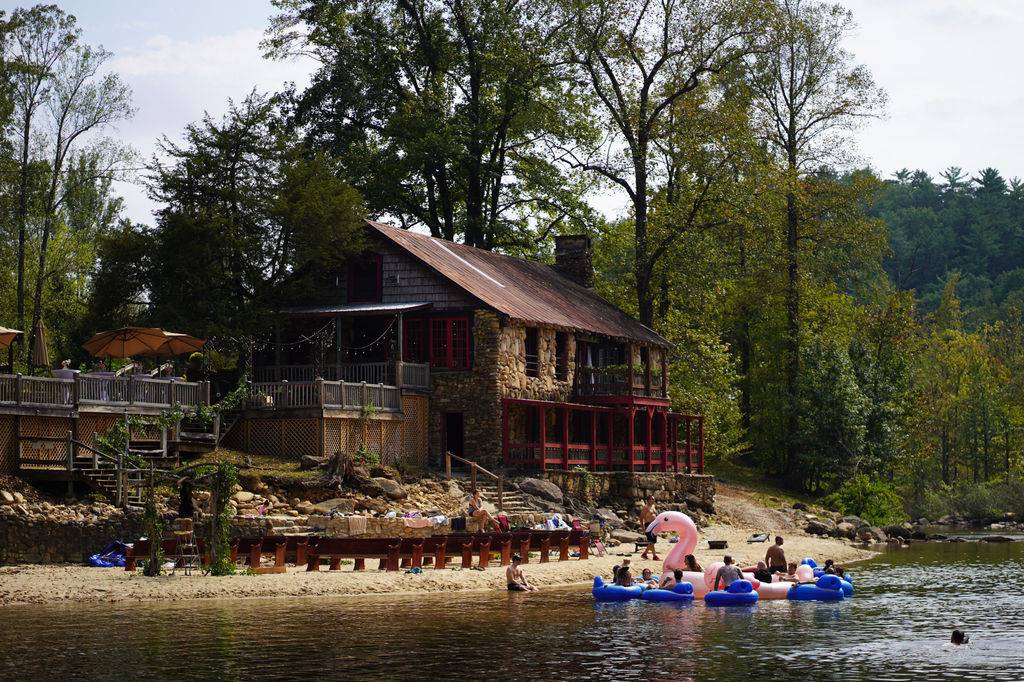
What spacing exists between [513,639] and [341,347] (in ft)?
80.4

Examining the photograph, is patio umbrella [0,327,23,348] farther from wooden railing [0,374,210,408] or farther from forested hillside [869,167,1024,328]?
forested hillside [869,167,1024,328]

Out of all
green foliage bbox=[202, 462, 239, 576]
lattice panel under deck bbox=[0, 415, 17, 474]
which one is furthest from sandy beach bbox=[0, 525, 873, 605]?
lattice panel under deck bbox=[0, 415, 17, 474]

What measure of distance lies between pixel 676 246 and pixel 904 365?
629 inches

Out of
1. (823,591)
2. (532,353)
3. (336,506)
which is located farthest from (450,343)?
(823,591)

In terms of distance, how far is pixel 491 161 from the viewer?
217ft

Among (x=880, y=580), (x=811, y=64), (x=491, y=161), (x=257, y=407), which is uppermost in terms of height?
(x=811, y=64)

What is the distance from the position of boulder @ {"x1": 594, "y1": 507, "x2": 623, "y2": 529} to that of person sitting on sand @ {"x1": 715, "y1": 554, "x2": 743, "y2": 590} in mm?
12897

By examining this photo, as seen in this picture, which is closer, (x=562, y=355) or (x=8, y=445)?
(x=8, y=445)

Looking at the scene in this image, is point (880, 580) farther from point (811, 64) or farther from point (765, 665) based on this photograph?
point (811, 64)

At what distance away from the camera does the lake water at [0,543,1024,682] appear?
21.5 meters

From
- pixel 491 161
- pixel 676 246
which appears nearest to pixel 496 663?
pixel 676 246

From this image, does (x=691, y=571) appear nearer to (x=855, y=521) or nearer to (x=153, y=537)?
(x=153, y=537)

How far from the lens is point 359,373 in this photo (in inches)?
1886


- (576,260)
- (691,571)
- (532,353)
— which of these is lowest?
(691,571)
